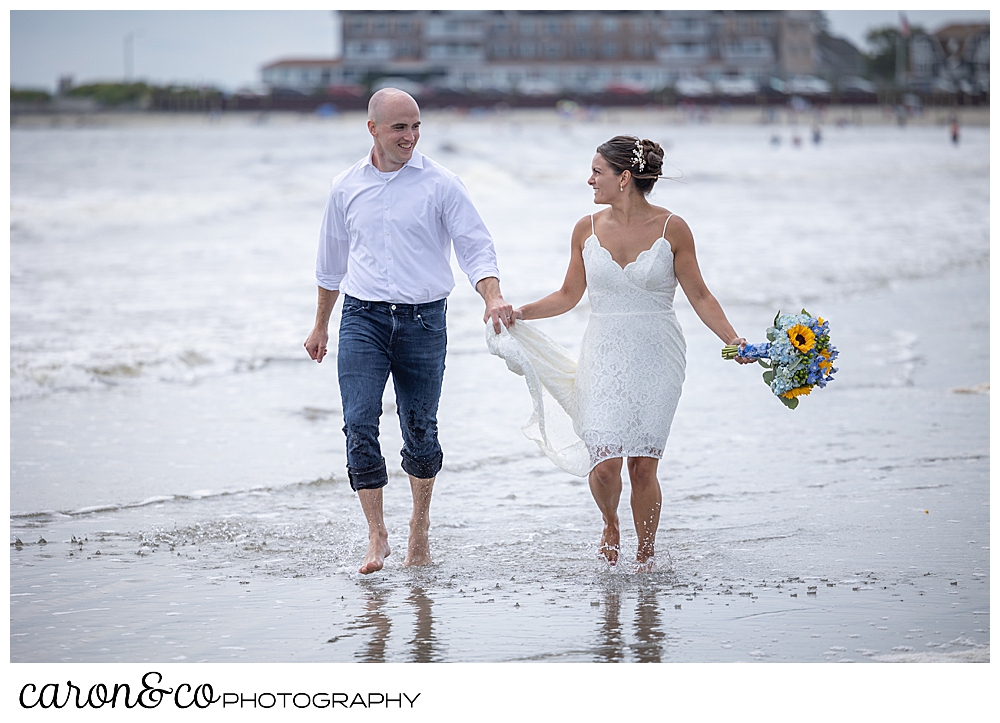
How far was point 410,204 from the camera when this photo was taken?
4586 millimetres

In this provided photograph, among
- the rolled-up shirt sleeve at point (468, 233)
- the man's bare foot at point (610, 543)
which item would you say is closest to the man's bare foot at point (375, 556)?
the man's bare foot at point (610, 543)

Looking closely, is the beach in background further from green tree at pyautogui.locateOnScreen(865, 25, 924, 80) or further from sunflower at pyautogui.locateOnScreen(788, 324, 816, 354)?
green tree at pyautogui.locateOnScreen(865, 25, 924, 80)

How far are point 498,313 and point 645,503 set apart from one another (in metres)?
0.96

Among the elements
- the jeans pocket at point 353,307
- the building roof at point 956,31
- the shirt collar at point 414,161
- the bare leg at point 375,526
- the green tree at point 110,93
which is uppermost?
the building roof at point 956,31

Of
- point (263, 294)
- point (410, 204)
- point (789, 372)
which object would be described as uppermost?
point (410, 204)

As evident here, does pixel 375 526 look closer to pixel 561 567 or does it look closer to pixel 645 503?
pixel 561 567

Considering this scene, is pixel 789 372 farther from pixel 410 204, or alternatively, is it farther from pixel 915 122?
pixel 915 122

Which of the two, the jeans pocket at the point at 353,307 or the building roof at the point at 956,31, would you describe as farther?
the building roof at the point at 956,31

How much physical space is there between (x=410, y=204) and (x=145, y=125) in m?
102

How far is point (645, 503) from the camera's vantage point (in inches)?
187

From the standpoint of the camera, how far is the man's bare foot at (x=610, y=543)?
4820 millimetres

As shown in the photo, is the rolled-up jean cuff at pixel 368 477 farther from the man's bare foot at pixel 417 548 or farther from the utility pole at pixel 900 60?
the utility pole at pixel 900 60

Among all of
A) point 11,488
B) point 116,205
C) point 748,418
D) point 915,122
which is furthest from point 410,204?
point 915,122
